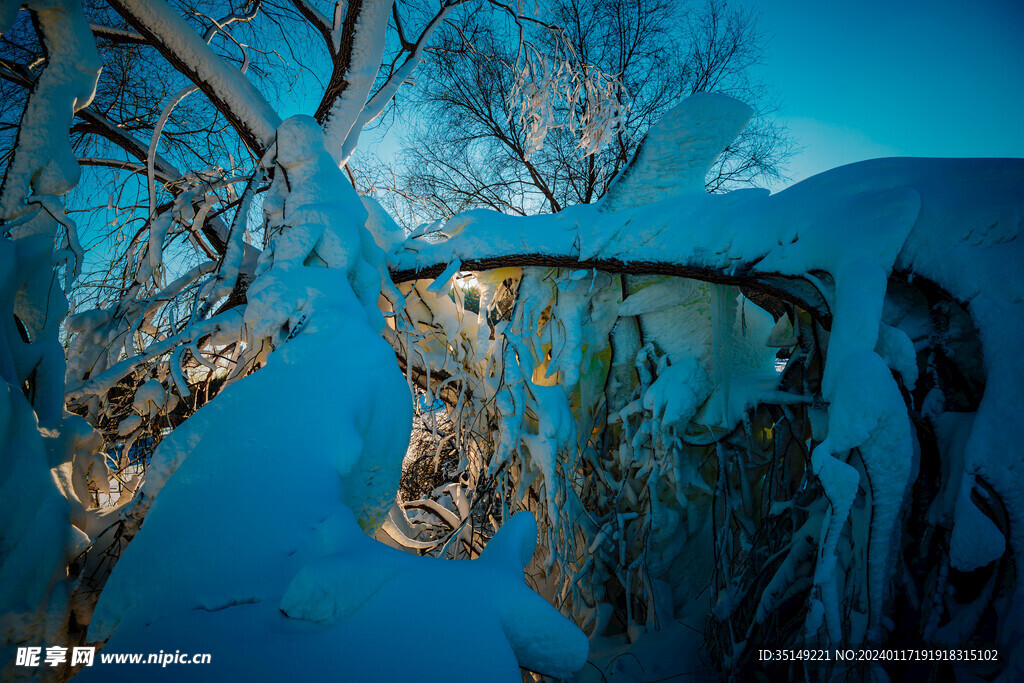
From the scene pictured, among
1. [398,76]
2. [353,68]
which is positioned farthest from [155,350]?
[398,76]

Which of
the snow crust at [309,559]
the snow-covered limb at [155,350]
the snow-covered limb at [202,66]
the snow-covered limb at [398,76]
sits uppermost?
the snow-covered limb at [398,76]

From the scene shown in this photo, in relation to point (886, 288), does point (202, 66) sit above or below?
above

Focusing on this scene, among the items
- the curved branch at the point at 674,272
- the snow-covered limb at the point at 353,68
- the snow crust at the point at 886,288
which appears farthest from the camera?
the snow-covered limb at the point at 353,68

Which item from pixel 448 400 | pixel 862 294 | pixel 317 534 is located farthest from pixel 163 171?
pixel 862 294

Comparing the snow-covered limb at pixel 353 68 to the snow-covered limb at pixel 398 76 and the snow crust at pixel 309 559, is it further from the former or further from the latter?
the snow crust at pixel 309 559

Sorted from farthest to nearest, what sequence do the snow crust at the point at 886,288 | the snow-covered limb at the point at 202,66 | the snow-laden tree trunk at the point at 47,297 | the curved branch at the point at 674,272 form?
the snow-covered limb at the point at 202,66
the curved branch at the point at 674,272
the snow-laden tree trunk at the point at 47,297
the snow crust at the point at 886,288

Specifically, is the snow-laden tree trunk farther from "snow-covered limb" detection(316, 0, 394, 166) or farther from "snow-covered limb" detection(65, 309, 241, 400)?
"snow-covered limb" detection(316, 0, 394, 166)

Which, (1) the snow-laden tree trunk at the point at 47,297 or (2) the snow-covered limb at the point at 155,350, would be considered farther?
(2) the snow-covered limb at the point at 155,350

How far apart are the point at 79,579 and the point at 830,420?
2.93m

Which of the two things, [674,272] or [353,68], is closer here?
[674,272]

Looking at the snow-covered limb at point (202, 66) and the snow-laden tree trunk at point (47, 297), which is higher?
the snow-covered limb at point (202, 66)

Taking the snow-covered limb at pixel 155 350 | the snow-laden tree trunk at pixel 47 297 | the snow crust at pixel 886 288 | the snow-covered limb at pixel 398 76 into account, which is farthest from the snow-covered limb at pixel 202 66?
the snow crust at pixel 886 288

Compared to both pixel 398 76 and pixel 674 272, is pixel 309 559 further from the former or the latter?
pixel 398 76

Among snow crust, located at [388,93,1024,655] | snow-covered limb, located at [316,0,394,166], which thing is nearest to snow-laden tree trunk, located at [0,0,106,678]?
snow-covered limb, located at [316,0,394,166]
